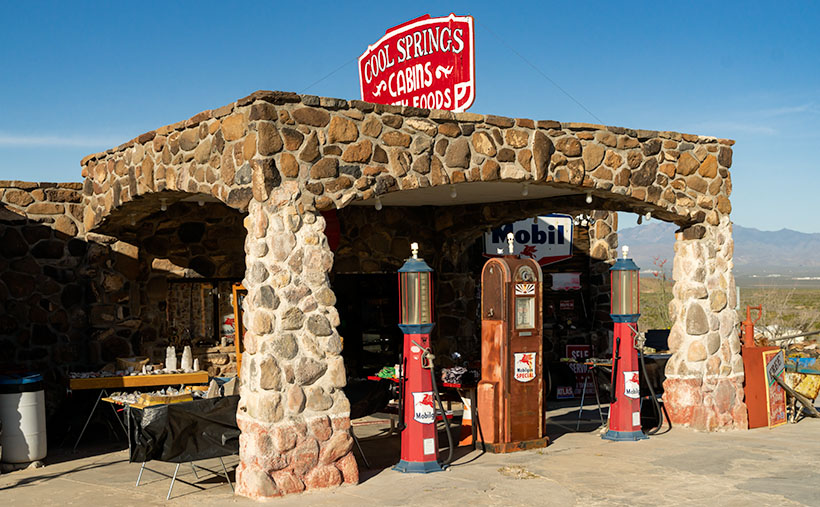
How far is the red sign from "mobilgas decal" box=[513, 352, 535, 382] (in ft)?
18.6

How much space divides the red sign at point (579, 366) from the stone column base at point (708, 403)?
12.7 feet

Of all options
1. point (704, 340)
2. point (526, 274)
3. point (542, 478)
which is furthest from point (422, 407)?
point (704, 340)

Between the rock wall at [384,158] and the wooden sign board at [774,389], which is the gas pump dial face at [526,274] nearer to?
the rock wall at [384,158]

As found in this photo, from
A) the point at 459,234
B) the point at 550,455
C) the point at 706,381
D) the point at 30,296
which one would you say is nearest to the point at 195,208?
the point at 30,296

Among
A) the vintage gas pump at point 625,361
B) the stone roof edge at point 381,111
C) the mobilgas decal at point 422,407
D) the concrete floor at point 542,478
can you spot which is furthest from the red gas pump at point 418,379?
the vintage gas pump at point 625,361

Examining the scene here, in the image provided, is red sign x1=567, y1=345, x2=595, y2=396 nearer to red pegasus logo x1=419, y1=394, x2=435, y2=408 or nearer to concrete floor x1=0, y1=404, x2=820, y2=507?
concrete floor x1=0, y1=404, x2=820, y2=507

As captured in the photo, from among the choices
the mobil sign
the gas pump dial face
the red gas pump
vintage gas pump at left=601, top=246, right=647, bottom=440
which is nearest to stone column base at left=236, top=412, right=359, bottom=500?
the red gas pump

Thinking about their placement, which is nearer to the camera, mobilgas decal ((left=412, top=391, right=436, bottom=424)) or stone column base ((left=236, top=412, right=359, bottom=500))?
stone column base ((left=236, top=412, right=359, bottom=500))

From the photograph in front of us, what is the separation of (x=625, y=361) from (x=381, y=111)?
13.8ft

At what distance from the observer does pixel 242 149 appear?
8.73 metres

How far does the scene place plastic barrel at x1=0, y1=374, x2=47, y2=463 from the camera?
32.3ft

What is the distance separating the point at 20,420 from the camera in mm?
9906

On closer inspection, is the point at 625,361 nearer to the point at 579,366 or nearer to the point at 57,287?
the point at 579,366

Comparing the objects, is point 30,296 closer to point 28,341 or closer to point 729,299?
point 28,341
